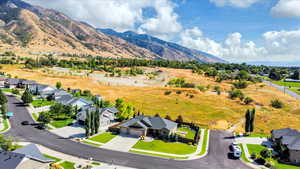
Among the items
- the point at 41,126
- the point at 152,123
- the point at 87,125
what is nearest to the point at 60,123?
the point at 41,126

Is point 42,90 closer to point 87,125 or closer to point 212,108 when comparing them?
point 87,125

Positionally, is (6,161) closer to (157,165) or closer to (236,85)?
(157,165)

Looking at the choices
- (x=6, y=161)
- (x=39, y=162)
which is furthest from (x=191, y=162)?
(x=6, y=161)

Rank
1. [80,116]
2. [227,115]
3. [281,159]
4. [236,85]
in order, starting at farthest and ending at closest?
[236,85] → [227,115] → [80,116] → [281,159]

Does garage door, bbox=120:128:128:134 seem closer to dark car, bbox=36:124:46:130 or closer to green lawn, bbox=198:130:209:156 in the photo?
green lawn, bbox=198:130:209:156

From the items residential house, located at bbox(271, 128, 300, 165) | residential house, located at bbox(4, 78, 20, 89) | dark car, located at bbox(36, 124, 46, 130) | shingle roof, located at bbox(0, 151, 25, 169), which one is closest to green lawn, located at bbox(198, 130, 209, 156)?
residential house, located at bbox(271, 128, 300, 165)

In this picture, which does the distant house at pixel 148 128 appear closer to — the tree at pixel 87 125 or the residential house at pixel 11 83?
the tree at pixel 87 125

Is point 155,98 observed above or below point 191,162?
above
